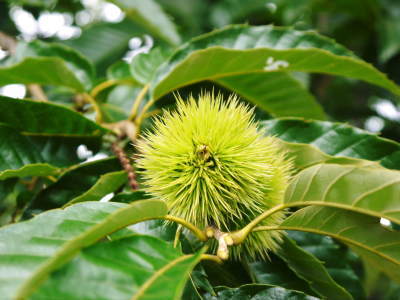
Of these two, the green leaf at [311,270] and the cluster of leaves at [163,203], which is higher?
the cluster of leaves at [163,203]

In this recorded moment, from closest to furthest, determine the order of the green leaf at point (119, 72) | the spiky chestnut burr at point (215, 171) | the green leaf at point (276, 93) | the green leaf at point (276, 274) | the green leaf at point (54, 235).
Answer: the green leaf at point (54, 235)
the spiky chestnut burr at point (215, 171)
the green leaf at point (276, 274)
the green leaf at point (276, 93)
the green leaf at point (119, 72)

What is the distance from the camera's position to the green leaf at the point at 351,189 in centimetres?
75

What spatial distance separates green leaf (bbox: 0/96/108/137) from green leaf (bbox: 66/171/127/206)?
0.57ft

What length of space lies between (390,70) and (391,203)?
1.79 meters

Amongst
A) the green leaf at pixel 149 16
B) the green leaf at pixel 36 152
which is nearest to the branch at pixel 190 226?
the green leaf at pixel 36 152

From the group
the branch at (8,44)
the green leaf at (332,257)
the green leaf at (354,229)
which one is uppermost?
the branch at (8,44)

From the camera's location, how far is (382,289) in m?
2.39

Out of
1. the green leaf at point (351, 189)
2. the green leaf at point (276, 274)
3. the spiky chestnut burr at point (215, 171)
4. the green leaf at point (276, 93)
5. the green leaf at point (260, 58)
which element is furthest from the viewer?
the green leaf at point (276, 93)

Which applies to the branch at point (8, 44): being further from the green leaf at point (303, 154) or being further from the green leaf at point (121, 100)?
the green leaf at point (303, 154)

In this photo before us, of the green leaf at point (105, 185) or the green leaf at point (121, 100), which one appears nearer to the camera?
the green leaf at point (105, 185)

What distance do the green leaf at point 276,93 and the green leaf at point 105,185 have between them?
0.48 meters

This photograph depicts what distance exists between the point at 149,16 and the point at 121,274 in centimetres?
109

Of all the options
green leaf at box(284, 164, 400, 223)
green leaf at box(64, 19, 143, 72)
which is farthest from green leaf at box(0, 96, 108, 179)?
green leaf at box(64, 19, 143, 72)

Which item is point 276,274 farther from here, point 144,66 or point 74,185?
point 144,66
